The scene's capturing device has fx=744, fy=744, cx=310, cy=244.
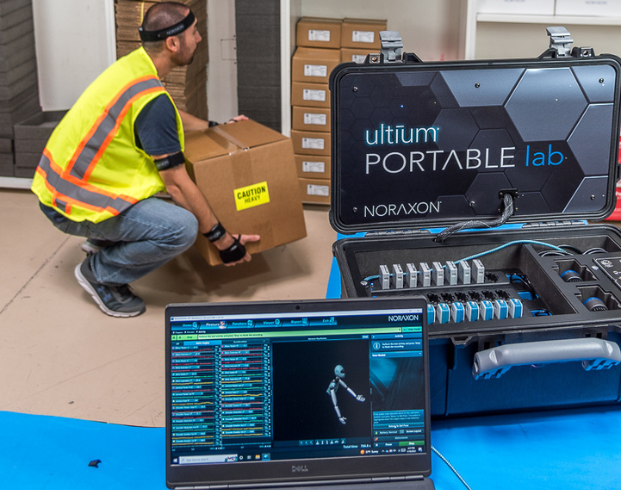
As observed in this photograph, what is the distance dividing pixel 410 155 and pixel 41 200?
1692mm

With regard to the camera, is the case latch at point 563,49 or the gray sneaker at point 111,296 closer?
the case latch at point 563,49

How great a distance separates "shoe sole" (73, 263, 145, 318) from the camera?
2818 mm

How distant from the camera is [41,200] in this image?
8.88 feet

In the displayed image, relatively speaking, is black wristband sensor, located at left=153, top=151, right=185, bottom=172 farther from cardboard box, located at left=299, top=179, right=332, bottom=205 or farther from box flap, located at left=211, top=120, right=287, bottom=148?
cardboard box, located at left=299, top=179, right=332, bottom=205

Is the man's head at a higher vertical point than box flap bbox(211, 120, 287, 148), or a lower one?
higher

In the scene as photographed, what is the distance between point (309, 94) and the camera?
3.39 metres

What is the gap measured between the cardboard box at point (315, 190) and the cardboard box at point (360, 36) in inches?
25.5

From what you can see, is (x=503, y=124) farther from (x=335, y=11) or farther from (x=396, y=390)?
(x=335, y=11)

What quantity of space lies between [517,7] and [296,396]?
2.54m

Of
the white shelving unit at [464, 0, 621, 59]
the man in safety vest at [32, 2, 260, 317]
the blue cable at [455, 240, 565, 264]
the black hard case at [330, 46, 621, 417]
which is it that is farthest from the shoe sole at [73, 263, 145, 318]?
the white shelving unit at [464, 0, 621, 59]

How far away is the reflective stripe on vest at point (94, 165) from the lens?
2.58m

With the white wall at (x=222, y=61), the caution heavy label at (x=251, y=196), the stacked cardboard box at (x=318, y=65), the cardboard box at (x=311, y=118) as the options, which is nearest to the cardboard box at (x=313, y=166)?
the stacked cardboard box at (x=318, y=65)

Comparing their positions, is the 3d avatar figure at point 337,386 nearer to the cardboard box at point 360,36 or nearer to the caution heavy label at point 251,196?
the caution heavy label at point 251,196

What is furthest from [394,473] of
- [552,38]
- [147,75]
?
[147,75]
